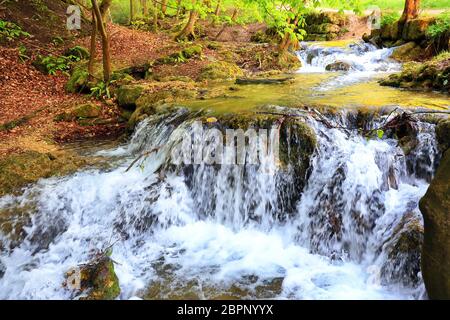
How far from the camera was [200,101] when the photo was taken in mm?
8516

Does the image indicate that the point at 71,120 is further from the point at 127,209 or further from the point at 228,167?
the point at 228,167

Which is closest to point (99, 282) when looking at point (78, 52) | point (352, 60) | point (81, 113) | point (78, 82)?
point (81, 113)

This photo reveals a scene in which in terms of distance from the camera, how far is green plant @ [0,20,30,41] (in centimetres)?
1242

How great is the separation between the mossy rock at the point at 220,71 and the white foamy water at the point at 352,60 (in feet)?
8.83

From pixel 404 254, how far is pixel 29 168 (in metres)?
6.06

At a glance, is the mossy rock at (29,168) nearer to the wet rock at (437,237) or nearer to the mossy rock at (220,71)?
the wet rock at (437,237)

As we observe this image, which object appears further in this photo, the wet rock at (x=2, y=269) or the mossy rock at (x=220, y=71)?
the mossy rock at (x=220, y=71)

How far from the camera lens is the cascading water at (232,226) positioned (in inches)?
175

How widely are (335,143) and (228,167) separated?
1805 millimetres

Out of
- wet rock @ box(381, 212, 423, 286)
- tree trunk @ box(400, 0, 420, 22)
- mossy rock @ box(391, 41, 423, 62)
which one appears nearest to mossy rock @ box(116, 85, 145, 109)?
Result: wet rock @ box(381, 212, 423, 286)

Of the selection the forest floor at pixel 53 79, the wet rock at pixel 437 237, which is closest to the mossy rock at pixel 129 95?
the forest floor at pixel 53 79
